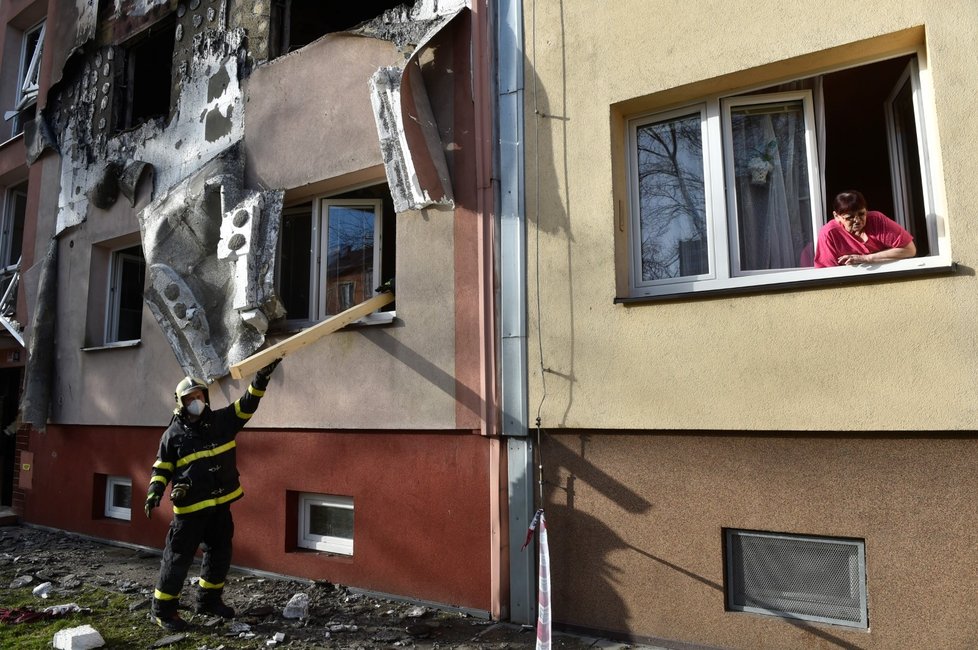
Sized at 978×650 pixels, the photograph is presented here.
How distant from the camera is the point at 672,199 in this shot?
16.2ft

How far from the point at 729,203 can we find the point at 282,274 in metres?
4.33

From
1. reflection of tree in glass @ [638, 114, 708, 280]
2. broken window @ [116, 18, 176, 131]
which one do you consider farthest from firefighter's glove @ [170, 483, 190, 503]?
broken window @ [116, 18, 176, 131]

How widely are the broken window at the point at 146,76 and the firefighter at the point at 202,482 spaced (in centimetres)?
495

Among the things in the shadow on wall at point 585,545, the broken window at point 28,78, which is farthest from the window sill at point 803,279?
the broken window at point 28,78

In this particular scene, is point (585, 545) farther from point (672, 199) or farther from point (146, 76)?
point (146, 76)

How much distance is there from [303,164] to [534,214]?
259 cm

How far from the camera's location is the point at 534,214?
5.11 m

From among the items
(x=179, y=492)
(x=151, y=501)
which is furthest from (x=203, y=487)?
(x=151, y=501)

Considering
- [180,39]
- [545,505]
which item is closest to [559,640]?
[545,505]

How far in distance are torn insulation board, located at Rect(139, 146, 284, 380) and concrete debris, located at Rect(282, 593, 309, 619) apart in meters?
2.29

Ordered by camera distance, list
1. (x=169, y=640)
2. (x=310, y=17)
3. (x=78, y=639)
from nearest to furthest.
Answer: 1. (x=78, y=639)
2. (x=169, y=640)
3. (x=310, y=17)

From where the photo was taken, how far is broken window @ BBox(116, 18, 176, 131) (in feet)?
29.3

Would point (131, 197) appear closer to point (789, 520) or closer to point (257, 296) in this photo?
point (257, 296)

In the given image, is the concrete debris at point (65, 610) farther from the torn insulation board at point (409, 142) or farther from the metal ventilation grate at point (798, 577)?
the metal ventilation grate at point (798, 577)
